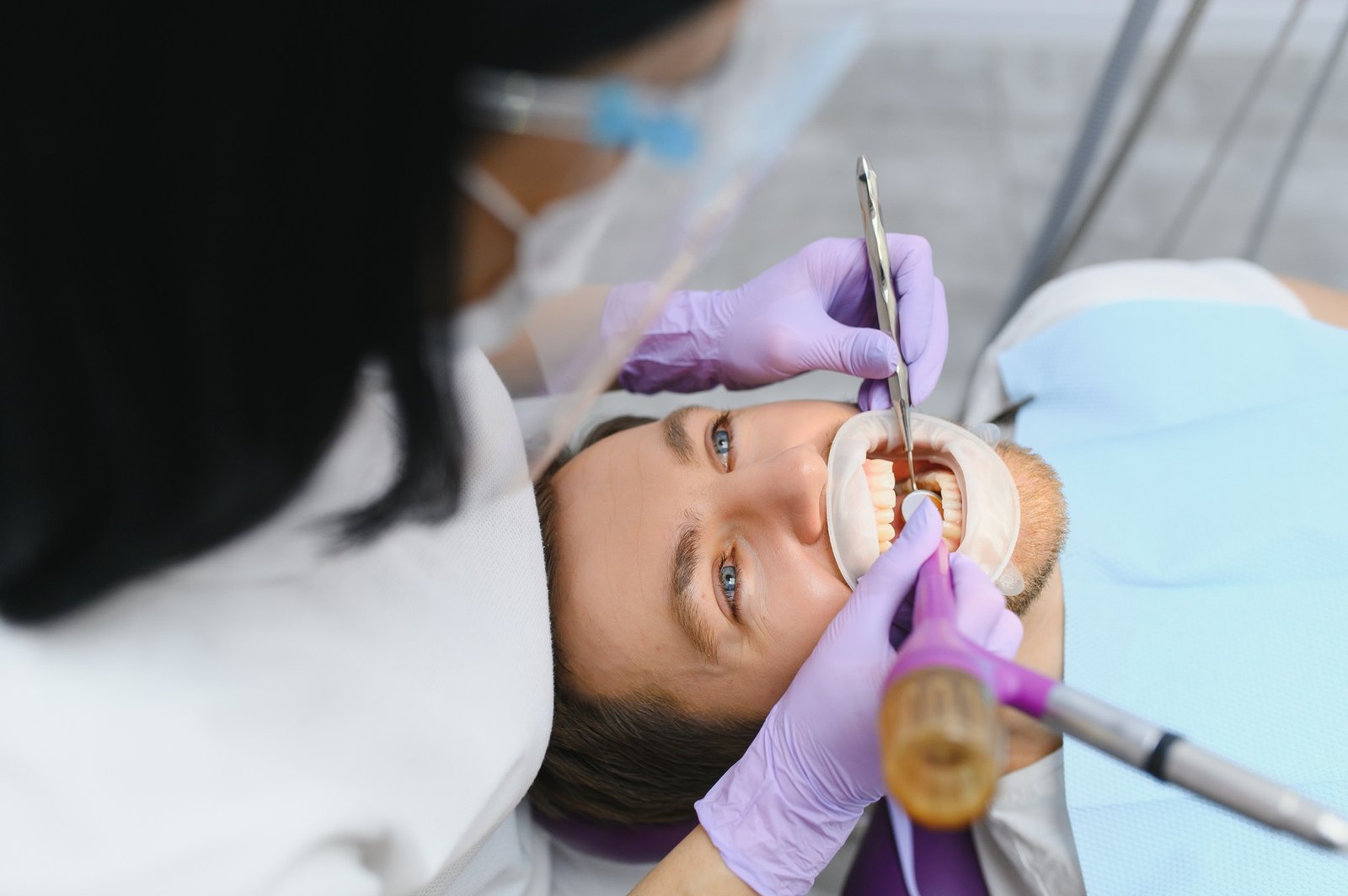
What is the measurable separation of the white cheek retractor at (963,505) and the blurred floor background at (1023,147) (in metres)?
1.13

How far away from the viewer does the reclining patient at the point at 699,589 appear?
4.07 ft

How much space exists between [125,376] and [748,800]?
0.89 m

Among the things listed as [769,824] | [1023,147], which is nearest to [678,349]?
[769,824]

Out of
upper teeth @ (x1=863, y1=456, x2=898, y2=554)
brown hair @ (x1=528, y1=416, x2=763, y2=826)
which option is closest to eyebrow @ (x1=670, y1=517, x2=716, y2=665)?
brown hair @ (x1=528, y1=416, x2=763, y2=826)

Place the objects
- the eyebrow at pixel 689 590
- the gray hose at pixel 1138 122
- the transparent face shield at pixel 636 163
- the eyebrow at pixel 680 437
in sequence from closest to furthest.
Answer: the transparent face shield at pixel 636 163, the eyebrow at pixel 689 590, the eyebrow at pixel 680 437, the gray hose at pixel 1138 122

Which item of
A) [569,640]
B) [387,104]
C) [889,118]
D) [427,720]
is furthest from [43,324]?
[889,118]

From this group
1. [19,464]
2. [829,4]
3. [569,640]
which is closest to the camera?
[19,464]

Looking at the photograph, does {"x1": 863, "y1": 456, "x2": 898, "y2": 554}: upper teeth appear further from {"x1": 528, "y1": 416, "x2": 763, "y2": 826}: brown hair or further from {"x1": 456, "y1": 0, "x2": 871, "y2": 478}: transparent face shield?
{"x1": 456, "y1": 0, "x2": 871, "y2": 478}: transparent face shield

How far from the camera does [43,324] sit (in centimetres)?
58

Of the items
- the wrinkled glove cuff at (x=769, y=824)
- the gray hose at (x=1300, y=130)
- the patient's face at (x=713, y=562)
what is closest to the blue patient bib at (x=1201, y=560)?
the patient's face at (x=713, y=562)

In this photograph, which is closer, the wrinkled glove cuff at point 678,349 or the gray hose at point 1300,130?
the wrinkled glove cuff at point 678,349

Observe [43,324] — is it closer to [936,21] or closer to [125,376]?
[125,376]

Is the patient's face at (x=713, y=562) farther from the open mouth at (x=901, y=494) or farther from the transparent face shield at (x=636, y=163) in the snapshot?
the transparent face shield at (x=636, y=163)

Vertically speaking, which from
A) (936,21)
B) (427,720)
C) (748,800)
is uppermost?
(936,21)
